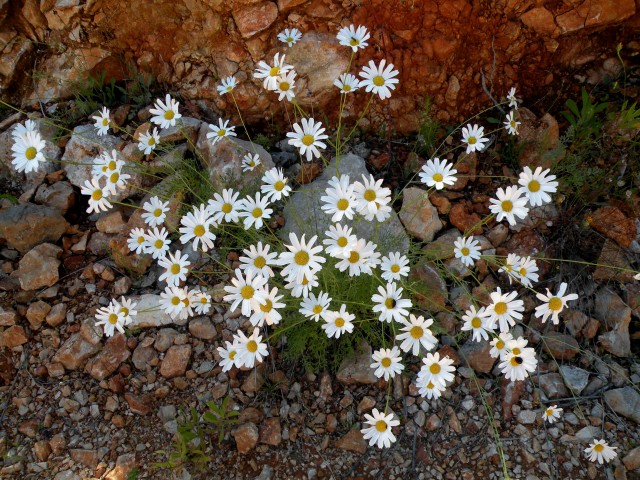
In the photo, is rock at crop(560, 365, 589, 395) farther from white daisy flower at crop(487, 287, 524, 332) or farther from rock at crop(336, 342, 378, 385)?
rock at crop(336, 342, 378, 385)

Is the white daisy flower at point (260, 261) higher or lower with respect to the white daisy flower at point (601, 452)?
higher

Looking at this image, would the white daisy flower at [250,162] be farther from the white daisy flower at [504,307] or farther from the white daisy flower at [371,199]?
the white daisy flower at [504,307]

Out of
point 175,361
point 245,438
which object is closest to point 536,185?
point 245,438

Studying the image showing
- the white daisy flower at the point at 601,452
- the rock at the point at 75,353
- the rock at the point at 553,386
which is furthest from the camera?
the rock at the point at 75,353

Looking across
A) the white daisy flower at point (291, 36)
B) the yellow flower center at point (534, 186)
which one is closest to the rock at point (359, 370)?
the yellow flower center at point (534, 186)

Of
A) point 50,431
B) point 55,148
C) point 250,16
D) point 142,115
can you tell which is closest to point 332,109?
point 250,16

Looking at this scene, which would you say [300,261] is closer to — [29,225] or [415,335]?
[415,335]

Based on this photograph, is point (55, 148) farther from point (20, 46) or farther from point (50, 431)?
point (50, 431)
